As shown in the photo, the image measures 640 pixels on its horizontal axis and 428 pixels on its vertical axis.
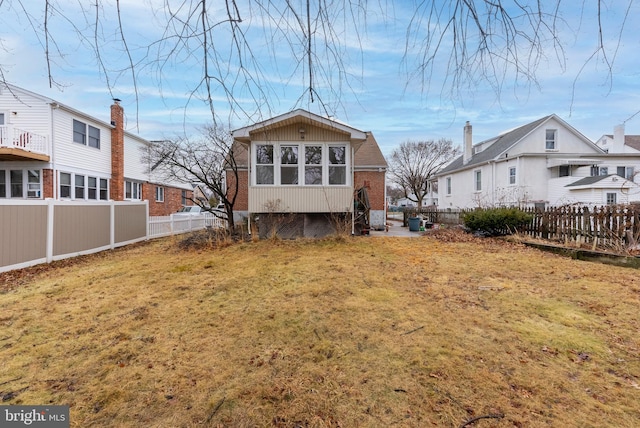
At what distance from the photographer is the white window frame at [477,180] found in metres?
22.4

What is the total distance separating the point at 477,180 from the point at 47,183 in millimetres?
26718

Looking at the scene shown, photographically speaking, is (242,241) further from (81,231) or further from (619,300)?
(619,300)

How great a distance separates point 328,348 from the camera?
3.08 metres

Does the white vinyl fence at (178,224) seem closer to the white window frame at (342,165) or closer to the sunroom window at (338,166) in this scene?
the white window frame at (342,165)

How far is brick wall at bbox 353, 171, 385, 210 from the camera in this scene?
16328mm

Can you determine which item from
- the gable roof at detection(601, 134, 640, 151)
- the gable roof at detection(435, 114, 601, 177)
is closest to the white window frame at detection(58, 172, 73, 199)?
the gable roof at detection(435, 114, 601, 177)

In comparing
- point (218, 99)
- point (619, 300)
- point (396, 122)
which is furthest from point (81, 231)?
point (619, 300)

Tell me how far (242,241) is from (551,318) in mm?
8622

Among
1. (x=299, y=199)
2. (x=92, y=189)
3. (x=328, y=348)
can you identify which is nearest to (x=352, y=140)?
(x=299, y=199)

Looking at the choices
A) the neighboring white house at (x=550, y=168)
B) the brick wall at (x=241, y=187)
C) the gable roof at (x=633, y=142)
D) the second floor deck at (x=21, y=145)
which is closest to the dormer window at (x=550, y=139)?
the neighboring white house at (x=550, y=168)

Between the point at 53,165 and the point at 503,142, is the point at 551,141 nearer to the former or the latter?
the point at 503,142

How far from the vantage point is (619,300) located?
4469 millimetres

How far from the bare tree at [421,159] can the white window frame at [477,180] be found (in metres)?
10.9

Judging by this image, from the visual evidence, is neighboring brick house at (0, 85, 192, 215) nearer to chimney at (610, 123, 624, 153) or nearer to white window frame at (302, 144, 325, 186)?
white window frame at (302, 144, 325, 186)
